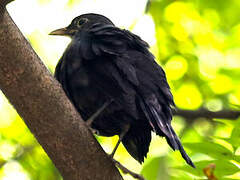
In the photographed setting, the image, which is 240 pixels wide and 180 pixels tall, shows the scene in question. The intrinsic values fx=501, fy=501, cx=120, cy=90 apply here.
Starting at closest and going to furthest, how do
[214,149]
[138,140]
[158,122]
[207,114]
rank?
[214,149]
[158,122]
[138,140]
[207,114]

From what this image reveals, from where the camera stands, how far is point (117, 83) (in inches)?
129

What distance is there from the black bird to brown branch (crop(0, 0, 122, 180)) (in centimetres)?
44

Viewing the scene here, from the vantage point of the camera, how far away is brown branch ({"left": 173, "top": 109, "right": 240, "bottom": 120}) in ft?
16.6

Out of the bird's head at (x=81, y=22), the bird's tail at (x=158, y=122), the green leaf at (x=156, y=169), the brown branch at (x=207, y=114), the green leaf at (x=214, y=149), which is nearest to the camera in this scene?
the green leaf at (x=214, y=149)

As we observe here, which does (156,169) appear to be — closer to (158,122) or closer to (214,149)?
(158,122)

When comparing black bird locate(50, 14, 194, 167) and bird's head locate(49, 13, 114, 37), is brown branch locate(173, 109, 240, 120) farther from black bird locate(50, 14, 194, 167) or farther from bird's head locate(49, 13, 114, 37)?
black bird locate(50, 14, 194, 167)

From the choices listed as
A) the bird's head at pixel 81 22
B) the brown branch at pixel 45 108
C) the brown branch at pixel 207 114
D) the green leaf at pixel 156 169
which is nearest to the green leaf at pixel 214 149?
the brown branch at pixel 45 108

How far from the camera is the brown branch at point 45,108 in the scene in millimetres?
2758

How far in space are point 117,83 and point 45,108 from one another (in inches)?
24.2

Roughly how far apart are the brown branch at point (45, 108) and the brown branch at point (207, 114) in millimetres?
2212

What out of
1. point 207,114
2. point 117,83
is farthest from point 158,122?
point 207,114

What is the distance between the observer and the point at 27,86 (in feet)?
9.22

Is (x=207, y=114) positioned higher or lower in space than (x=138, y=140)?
lower

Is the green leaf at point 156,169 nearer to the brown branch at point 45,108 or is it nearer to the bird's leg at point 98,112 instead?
the bird's leg at point 98,112
